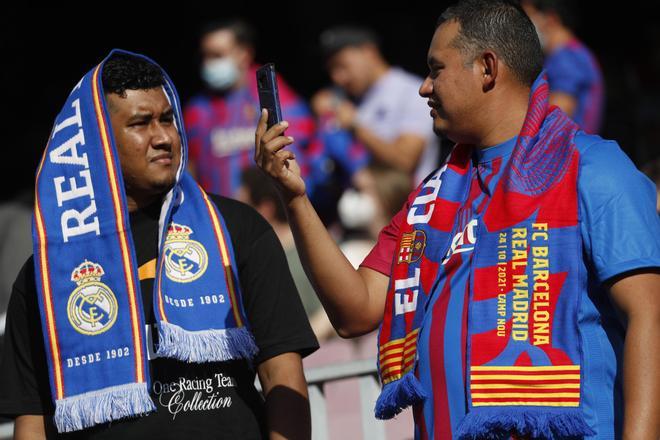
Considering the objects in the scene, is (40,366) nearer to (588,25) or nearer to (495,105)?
(495,105)

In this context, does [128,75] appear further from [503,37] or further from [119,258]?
[503,37]

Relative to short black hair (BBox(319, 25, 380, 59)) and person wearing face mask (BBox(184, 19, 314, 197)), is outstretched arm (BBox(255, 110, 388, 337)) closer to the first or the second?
short black hair (BBox(319, 25, 380, 59))

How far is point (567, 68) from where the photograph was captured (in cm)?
659

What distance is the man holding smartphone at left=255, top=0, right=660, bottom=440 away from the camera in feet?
9.69

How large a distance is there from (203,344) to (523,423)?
104 cm

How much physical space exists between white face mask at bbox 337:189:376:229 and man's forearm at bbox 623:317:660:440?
3717mm

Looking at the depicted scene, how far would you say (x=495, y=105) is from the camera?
3.27m

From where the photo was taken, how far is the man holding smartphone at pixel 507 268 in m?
2.95

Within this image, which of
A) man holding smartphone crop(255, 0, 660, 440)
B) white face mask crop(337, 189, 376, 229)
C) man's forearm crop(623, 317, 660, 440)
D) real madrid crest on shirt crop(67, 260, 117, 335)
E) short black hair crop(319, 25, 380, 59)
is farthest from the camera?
short black hair crop(319, 25, 380, 59)

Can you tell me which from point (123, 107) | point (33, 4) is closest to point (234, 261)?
point (123, 107)

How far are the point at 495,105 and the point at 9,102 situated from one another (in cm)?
827

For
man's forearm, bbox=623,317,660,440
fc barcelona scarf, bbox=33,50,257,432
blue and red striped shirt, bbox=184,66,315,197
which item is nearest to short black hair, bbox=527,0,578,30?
blue and red striped shirt, bbox=184,66,315,197

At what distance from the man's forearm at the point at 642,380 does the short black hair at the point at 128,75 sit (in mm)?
1771

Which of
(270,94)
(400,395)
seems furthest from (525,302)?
(270,94)
